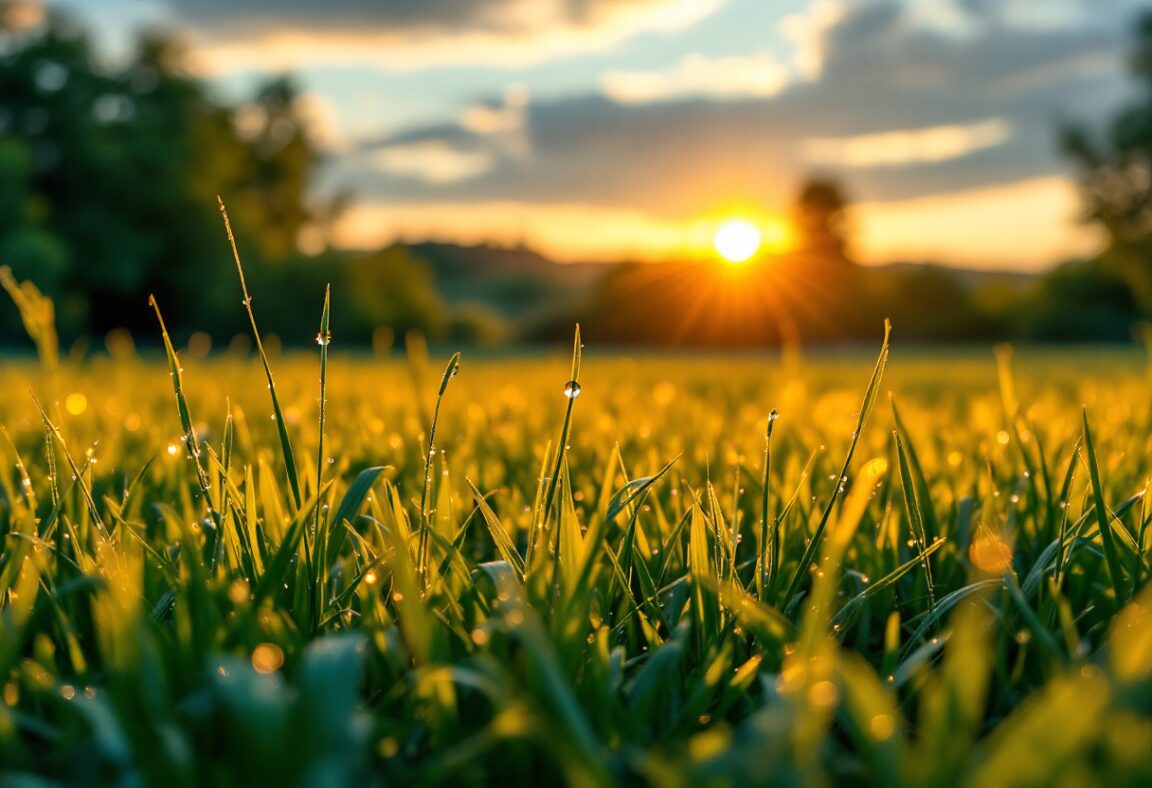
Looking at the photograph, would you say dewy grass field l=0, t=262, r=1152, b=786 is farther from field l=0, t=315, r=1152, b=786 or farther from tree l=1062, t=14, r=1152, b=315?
tree l=1062, t=14, r=1152, b=315

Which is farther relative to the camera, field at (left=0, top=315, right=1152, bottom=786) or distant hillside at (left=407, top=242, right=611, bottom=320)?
distant hillside at (left=407, top=242, right=611, bottom=320)

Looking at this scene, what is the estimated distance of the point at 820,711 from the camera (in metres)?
0.52

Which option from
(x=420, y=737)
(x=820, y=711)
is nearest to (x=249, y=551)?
(x=420, y=737)

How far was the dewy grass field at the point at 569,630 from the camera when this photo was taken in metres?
0.55

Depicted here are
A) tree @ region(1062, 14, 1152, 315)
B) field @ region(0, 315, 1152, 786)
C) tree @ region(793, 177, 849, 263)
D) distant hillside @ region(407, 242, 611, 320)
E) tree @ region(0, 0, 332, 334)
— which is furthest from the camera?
distant hillside @ region(407, 242, 611, 320)

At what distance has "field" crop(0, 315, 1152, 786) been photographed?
554mm

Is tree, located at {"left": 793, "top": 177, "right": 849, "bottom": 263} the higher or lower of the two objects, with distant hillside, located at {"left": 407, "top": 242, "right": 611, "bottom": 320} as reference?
higher

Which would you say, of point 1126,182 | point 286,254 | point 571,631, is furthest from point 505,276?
point 571,631

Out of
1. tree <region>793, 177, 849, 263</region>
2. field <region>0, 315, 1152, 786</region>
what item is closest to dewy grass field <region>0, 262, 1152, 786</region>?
field <region>0, 315, 1152, 786</region>

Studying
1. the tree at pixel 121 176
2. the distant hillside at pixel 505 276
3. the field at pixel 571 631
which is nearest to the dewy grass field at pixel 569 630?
the field at pixel 571 631

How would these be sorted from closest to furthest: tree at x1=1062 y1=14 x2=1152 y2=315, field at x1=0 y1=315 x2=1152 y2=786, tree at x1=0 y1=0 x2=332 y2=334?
1. field at x1=0 y1=315 x2=1152 y2=786
2. tree at x1=0 y1=0 x2=332 y2=334
3. tree at x1=1062 y1=14 x2=1152 y2=315

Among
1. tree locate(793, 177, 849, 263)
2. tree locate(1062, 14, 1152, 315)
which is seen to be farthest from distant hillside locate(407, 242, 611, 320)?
tree locate(1062, 14, 1152, 315)

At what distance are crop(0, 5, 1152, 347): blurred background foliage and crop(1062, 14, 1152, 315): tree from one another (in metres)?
0.07

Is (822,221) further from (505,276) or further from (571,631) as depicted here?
(571,631)
